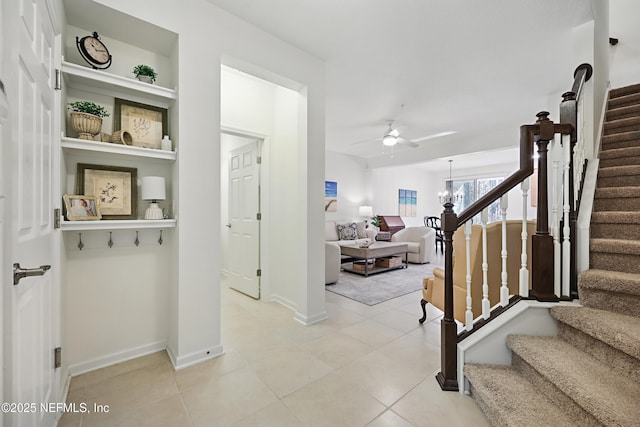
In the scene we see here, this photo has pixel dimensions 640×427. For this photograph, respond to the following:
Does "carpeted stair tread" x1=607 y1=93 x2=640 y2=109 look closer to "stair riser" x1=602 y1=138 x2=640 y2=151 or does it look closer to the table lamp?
"stair riser" x1=602 y1=138 x2=640 y2=151

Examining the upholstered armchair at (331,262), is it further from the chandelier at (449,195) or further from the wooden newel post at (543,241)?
the chandelier at (449,195)

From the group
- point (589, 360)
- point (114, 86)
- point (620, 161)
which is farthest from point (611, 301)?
point (114, 86)

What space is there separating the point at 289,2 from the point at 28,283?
2.39 m

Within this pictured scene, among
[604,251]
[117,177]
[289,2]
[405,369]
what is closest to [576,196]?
[604,251]

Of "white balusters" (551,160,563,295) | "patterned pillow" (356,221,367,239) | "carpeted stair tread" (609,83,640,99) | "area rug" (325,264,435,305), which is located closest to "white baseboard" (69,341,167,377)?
"area rug" (325,264,435,305)

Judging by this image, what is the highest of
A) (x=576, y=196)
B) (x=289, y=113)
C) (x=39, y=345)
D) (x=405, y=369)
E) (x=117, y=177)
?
(x=289, y=113)

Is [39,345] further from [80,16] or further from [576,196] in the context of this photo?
[576,196]

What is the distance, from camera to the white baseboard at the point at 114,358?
6.25 ft

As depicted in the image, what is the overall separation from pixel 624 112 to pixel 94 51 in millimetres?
4938

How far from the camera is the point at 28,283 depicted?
3.48ft

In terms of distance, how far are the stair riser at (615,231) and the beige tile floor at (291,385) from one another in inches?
56.3

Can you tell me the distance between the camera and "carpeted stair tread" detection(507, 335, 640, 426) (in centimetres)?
107

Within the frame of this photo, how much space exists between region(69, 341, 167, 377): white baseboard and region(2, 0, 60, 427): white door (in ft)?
1.62

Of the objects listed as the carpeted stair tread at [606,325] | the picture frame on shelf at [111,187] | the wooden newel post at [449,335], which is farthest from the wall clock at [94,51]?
the carpeted stair tread at [606,325]
